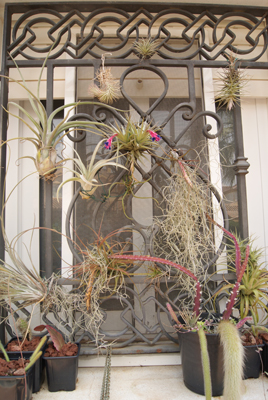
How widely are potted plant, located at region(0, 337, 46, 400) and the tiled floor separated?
19cm

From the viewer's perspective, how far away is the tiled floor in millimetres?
1378

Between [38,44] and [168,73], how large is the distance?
99cm

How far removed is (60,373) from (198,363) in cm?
69

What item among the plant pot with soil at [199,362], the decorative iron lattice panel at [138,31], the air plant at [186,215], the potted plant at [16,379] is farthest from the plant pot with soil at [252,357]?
the decorative iron lattice panel at [138,31]

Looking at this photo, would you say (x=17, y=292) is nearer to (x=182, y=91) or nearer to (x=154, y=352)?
(x=154, y=352)

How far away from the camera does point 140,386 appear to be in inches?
57.7

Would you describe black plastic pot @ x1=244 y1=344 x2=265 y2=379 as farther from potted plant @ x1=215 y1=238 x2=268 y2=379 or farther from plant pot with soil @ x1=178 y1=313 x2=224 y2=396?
plant pot with soil @ x1=178 y1=313 x2=224 y2=396

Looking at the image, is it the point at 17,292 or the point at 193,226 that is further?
the point at 193,226

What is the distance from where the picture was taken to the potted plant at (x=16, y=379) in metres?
1.21

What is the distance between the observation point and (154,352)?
1705 mm

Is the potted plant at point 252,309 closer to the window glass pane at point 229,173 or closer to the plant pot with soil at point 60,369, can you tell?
the window glass pane at point 229,173

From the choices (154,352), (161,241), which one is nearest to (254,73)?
(161,241)

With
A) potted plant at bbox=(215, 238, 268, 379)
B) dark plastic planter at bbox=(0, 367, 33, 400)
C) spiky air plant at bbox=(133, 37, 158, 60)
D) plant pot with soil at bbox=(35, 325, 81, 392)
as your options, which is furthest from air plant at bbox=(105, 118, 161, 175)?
dark plastic planter at bbox=(0, 367, 33, 400)

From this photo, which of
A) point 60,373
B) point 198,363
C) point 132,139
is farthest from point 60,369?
point 132,139
